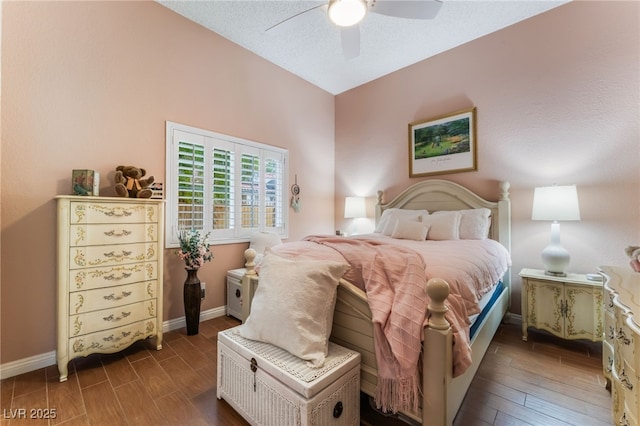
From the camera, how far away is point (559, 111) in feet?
8.37

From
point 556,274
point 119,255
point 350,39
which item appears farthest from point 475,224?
point 119,255

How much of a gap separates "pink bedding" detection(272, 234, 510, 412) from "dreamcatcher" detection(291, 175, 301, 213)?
2.08 m

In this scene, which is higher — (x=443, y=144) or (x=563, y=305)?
(x=443, y=144)

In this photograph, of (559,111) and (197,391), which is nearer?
(197,391)

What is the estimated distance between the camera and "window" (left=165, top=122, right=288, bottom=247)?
265 cm

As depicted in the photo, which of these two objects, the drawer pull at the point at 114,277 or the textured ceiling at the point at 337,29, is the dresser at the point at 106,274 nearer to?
the drawer pull at the point at 114,277

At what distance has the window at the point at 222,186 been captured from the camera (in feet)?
8.70

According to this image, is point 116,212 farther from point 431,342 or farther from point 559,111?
point 559,111

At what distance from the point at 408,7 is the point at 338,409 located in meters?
2.65

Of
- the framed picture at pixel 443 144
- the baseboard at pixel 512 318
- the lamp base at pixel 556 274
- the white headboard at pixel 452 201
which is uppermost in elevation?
the framed picture at pixel 443 144

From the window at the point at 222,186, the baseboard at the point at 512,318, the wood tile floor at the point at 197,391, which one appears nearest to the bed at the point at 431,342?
the wood tile floor at the point at 197,391

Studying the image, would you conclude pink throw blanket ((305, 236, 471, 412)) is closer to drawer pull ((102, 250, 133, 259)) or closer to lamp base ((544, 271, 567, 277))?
lamp base ((544, 271, 567, 277))

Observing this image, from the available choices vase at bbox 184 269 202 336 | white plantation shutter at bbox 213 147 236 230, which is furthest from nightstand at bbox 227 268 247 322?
white plantation shutter at bbox 213 147 236 230

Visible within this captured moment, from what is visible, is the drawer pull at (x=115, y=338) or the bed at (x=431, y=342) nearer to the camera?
the bed at (x=431, y=342)
